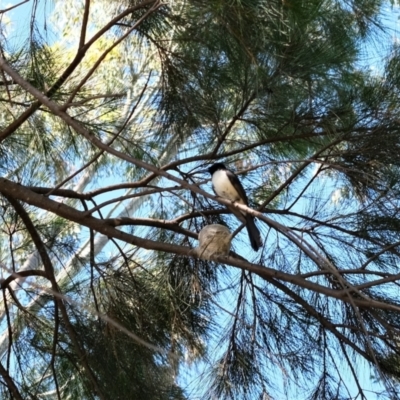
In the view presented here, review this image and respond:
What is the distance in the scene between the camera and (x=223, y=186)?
2127mm

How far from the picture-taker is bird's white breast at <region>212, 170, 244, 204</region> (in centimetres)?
210

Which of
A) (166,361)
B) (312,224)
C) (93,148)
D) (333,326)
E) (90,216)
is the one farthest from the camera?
(93,148)

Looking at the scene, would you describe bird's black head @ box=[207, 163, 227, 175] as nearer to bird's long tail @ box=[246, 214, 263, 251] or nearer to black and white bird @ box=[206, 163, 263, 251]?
black and white bird @ box=[206, 163, 263, 251]

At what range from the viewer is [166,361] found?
7.13ft

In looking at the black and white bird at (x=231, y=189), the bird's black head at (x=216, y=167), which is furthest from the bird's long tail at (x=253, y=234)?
the bird's black head at (x=216, y=167)

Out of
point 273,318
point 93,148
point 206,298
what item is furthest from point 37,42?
point 273,318

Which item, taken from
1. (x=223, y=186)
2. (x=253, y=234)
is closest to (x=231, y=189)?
(x=223, y=186)

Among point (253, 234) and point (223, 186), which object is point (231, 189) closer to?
point (223, 186)

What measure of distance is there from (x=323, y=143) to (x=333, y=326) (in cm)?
50

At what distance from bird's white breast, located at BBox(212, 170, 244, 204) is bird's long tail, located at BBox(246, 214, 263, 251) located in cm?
8

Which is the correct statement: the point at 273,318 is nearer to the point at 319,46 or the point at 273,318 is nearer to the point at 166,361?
the point at 166,361

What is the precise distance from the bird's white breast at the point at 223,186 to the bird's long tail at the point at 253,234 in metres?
0.08

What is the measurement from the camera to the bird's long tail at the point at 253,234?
2.12 meters

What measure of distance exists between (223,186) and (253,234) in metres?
0.16
